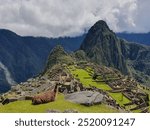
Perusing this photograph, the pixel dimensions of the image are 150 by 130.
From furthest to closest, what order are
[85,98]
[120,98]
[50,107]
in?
[120,98]
[85,98]
[50,107]

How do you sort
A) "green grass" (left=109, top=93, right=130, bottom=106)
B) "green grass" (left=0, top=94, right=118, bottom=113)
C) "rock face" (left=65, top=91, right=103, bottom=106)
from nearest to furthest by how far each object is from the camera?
"green grass" (left=0, top=94, right=118, bottom=113) < "rock face" (left=65, top=91, right=103, bottom=106) < "green grass" (left=109, top=93, right=130, bottom=106)

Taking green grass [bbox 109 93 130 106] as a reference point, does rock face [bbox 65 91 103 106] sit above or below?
above

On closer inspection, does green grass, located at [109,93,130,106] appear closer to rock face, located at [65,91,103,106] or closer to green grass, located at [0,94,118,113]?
rock face, located at [65,91,103,106]

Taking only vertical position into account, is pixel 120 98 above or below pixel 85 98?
below

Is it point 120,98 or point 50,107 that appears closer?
→ point 50,107

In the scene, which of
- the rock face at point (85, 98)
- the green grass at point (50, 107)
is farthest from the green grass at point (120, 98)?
the green grass at point (50, 107)

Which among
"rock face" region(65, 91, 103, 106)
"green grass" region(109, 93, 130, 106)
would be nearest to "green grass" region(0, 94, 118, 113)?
"rock face" region(65, 91, 103, 106)

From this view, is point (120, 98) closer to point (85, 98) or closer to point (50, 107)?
point (85, 98)

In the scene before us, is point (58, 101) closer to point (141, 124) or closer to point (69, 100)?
point (69, 100)

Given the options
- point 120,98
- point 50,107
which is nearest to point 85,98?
point 50,107

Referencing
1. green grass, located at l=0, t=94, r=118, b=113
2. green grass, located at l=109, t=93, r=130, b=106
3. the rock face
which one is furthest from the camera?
green grass, located at l=109, t=93, r=130, b=106

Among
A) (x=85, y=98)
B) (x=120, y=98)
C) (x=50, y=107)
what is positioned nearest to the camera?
(x=50, y=107)
